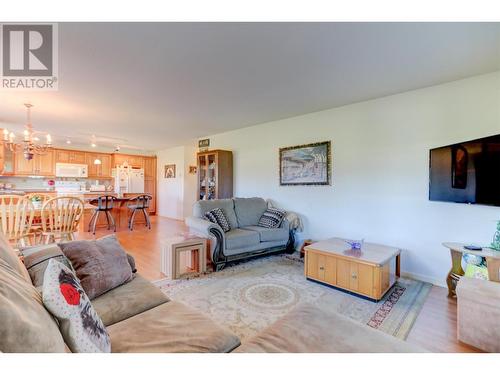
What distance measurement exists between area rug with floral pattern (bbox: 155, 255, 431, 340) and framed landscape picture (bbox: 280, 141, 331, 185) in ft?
4.95

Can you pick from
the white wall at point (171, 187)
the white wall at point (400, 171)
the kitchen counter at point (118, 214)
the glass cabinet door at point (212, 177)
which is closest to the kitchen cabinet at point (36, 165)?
the kitchen counter at point (118, 214)

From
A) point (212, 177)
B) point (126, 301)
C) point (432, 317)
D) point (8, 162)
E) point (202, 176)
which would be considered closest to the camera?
point (126, 301)

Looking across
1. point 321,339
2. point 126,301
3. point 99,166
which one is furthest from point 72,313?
point 99,166

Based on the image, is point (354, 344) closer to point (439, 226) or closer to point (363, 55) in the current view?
point (363, 55)

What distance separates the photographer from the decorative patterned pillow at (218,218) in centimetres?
338

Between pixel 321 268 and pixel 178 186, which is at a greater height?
pixel 178 186

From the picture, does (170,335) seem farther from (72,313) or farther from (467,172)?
Result: (467,172)

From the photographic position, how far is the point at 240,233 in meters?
3.33

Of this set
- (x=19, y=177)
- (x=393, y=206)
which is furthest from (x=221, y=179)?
(x=19, y=177)

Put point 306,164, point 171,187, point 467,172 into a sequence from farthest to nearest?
1. point 171,187
2. point 306,164
3. point 467,172

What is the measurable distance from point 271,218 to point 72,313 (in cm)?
320

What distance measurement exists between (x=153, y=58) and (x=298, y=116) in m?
2.56

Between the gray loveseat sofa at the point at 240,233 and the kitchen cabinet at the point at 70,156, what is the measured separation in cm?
545

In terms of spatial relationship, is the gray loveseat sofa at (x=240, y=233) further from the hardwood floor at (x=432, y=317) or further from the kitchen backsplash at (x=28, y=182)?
the kitchen backsplash at (x=28, y=182)
